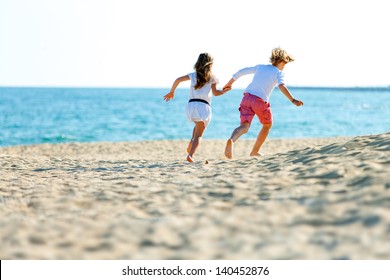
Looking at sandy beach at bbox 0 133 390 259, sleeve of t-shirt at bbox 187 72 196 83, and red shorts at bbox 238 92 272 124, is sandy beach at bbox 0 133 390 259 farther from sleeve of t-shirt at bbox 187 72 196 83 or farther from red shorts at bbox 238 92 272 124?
sleeve of t-shirt at bbox 187 72 196 83

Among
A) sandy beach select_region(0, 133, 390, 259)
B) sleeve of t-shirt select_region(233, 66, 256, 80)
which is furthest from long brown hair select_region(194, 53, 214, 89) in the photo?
sandy beach select_region(0, 133, 390, 259)

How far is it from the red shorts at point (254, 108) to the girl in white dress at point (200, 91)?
418 mm

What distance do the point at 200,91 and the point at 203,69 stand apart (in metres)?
0.33

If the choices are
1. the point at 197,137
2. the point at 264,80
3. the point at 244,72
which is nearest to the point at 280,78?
the point at 264,80

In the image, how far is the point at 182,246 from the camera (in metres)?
3.27

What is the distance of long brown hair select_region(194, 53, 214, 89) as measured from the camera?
7.36 m

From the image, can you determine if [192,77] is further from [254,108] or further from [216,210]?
[216,210]

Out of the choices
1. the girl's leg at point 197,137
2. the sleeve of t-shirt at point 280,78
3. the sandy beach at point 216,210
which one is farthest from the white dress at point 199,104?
the sandy beach at point 216,210

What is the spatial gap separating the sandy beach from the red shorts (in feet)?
3.07

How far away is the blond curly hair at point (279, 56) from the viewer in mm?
7461

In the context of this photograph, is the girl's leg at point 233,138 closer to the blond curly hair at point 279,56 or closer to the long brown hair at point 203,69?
the long brown hair at point 203,69

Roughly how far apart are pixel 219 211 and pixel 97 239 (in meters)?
1.03

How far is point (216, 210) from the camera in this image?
4.08 metres
